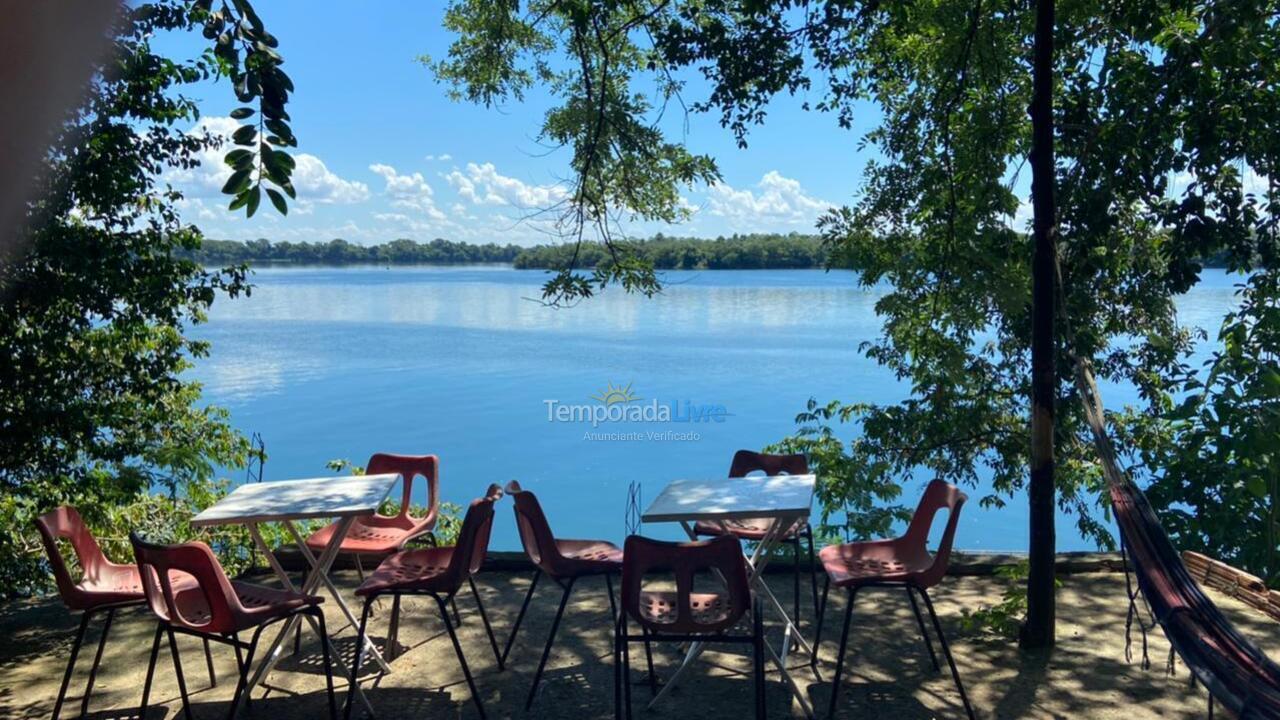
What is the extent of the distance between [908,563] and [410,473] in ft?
8.07

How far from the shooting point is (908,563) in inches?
155

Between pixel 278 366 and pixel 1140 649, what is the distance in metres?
27.1

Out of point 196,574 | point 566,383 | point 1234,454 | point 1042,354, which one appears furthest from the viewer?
point 566,383

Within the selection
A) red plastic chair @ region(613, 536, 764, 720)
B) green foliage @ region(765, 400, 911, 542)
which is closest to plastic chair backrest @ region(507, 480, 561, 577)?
red plastic chair @ region(613, 536, 764, 720)

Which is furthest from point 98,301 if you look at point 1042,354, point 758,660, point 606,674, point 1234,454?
point 1234,454

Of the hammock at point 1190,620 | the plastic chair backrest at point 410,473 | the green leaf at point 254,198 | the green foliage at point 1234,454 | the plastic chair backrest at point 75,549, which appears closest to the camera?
the green leaf at point 254,198

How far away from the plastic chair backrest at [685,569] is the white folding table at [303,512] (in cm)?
108

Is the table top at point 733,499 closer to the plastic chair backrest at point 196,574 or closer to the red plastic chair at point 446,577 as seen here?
the red plastic chair at point 446,577

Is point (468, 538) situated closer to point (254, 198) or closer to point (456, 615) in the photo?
point (456, 615)

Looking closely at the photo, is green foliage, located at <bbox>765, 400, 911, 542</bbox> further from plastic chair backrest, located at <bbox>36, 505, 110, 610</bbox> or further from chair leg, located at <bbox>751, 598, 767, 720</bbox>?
plastic chair backrest, located at <bbox>36, 505, 110, 610</bbox>

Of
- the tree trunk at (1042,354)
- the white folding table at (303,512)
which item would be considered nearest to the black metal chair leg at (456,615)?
the white folding table at (303,512)

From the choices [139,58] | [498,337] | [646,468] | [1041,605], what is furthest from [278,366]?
[1041,605]

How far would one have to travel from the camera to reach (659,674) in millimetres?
4059

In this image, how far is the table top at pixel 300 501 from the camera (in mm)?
3615
